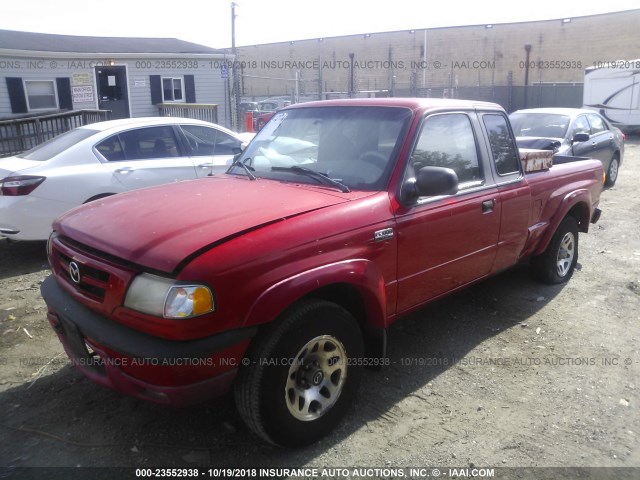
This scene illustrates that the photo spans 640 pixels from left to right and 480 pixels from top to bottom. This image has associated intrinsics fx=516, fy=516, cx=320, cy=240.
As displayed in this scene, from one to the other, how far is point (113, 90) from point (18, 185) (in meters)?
14.2

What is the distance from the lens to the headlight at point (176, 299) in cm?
235

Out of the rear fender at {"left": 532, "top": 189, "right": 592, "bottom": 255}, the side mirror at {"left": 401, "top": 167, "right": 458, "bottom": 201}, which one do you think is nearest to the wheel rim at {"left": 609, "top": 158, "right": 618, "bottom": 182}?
the rear fender at {"left": 532, "top": 189, "right": 592, "bottom": 255}

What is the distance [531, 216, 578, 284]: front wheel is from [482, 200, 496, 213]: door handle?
4.97ft

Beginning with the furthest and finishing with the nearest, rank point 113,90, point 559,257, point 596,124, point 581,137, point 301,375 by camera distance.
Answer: point 113,90
point 596,124
point 581,137
point 559,257
point 301,375

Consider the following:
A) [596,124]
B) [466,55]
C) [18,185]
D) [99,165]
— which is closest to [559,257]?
[99,165]

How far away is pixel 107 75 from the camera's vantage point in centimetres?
1811

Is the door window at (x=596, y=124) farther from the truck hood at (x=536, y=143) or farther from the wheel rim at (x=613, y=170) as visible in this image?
the truck hood at (x=536, y=143)

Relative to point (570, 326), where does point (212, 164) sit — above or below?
above

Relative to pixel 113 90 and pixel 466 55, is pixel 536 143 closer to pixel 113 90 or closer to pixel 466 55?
pixel 113 90

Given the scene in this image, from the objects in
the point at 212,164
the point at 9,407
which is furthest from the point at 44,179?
the point at 9,407

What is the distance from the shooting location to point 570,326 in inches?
178

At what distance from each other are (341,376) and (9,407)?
211 cm

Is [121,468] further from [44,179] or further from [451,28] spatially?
[451,28]

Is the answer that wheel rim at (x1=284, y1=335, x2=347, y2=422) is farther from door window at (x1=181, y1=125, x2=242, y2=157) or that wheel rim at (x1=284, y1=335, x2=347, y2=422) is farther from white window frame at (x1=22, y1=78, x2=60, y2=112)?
white window frame at (x1=22, y1=78, x2=60, y2=112)
